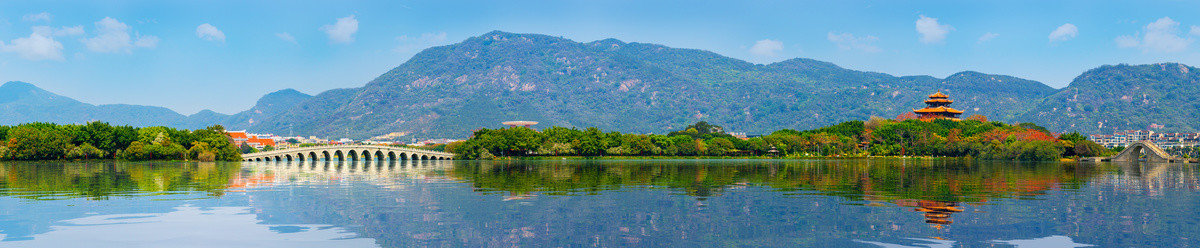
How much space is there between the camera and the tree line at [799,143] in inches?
5192

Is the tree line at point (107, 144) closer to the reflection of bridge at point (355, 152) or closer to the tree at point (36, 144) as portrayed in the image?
the tree at point (36, 144)

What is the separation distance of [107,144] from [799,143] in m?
111

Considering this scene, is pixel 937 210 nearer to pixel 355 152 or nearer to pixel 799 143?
pixel 355 152

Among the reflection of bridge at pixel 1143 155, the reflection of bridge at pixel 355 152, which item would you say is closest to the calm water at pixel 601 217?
the reflection of bridge at pixel 1143 155

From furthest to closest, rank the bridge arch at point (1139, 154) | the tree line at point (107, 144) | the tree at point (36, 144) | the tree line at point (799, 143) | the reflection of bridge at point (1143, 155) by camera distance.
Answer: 1. the tree line at point (799, 143)
2. the bridge arch at point (1139, 154)
3. the reflection of bridge at point (1143, 155)
4. the tree line at point (107, 144)
5. the tree at point (36, 144)

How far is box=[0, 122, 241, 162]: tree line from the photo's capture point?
93.4 meters

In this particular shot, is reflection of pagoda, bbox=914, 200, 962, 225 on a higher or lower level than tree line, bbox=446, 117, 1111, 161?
lower

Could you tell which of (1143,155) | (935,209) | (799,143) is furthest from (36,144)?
(1143,155)

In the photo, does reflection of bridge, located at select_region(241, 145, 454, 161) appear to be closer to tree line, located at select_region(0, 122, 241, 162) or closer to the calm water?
tree line, located at select_region(0, 122, 241, 162)

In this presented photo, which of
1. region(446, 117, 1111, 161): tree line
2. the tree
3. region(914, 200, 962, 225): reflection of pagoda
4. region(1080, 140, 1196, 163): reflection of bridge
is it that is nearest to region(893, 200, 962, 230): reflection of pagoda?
region(914, 200, 962, 225): reflection of pagoda

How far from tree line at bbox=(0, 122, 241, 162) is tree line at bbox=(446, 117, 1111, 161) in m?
40.7

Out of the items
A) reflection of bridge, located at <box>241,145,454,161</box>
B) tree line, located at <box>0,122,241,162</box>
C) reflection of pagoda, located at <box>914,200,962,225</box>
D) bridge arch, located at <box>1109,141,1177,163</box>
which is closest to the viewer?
reflection of pagoda, located at <box>914,200,962,225</box>

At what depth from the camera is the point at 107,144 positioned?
326 ft

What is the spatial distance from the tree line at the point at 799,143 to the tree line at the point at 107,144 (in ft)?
134
